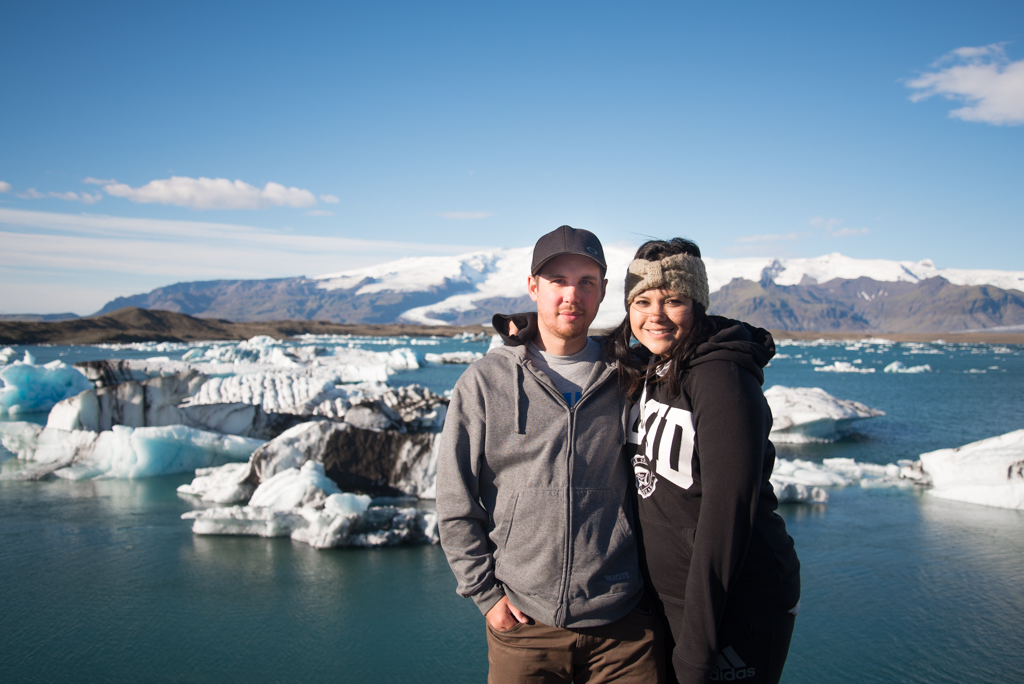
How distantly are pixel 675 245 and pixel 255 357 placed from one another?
28932 millimetres

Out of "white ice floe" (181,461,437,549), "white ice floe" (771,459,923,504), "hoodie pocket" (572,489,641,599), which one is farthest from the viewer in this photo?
"white ice floe" (771,459,923,504)

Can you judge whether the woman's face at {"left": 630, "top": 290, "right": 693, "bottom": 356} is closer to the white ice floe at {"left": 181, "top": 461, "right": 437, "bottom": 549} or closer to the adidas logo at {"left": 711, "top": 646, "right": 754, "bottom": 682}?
the adidas logo at {"left": 711, "top": 646, "right": 754, "bottom": 682}

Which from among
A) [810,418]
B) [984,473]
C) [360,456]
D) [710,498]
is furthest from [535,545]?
[810,418]

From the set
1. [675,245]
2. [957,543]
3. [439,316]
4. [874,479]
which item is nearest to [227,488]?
[675,245]

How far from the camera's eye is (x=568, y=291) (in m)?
1.85

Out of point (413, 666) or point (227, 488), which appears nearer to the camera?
point (413, 666)

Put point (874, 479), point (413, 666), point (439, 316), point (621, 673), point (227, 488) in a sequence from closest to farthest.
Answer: point (621, 673) → point (413, 666) → point (227, 488) → point (874, 479) → point (439, 316)

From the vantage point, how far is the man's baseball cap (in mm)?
1840

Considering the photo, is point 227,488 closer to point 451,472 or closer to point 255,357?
point 451,472

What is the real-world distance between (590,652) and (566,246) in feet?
3.91

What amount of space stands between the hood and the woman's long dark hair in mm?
39

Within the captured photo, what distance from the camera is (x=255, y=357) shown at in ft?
91.9

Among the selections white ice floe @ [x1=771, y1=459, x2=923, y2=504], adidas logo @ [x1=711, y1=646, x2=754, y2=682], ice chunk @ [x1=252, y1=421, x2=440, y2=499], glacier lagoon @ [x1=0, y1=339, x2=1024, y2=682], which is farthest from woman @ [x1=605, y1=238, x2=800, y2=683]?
white ice floe @ [x1=771, y1=459, x2=923, y2=504]

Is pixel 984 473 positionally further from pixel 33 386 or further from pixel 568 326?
pixel 33 386
